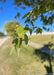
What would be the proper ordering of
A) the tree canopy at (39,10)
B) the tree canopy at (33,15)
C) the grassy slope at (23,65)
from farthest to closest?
the grassy slope at (23,65) < the tree canopy at (39,10) < the tree canopy at (33,15)

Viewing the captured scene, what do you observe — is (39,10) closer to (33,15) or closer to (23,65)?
(33,15)

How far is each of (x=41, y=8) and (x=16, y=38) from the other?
0.58 m

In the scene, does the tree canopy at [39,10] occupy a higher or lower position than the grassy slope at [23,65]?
higher

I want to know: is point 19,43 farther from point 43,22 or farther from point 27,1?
point 27,1

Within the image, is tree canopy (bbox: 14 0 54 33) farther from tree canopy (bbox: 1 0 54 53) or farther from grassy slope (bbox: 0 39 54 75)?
grassy slope (bbox: 0 39 54 75)

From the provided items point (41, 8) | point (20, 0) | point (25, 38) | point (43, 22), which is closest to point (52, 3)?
point (41, 8)

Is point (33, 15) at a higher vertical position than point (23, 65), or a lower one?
higher

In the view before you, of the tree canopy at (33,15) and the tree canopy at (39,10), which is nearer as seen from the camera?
the tree canopy at (33,15)

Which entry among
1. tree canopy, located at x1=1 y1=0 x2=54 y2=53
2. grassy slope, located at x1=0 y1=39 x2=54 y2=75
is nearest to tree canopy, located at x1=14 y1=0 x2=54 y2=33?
tree canopy, located at x1=1 y1=0 x2=54 y2=53

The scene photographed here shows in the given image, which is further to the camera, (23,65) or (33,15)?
(23,65)

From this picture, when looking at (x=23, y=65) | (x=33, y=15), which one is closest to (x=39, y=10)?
(x=33, y=15)

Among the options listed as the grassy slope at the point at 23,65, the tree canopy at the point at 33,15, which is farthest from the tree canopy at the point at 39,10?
the grassy slope at the point at 23,65

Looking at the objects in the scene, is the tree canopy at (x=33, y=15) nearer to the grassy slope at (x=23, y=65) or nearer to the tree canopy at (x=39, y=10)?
the tree canopy at (x=39, y=10)

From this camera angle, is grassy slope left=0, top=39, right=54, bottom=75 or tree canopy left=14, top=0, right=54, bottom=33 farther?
grassy slope left=0, top=39, right=54, bottom=75
